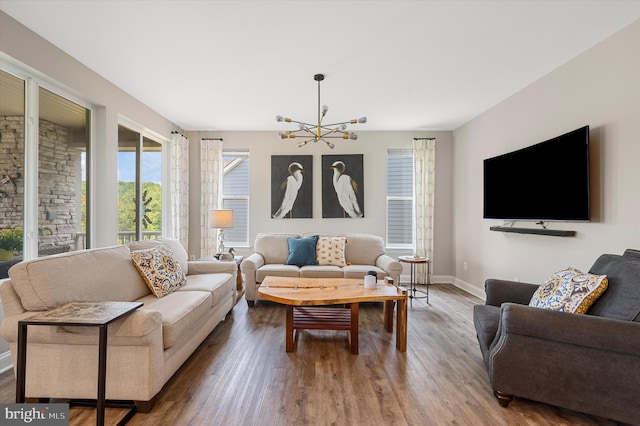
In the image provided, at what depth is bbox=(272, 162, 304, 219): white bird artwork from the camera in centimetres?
498

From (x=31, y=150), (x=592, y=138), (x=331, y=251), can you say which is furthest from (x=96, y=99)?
(x=592, y=138)

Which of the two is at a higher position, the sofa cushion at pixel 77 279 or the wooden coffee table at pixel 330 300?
the sofa cushion at pixel 77 279

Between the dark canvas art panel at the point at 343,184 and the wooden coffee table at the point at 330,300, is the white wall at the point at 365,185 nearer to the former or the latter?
the dark canvas art panel at the point at 343,184

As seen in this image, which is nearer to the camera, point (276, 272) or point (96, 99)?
point (96, 99)

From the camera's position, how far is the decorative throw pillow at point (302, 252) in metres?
4.08

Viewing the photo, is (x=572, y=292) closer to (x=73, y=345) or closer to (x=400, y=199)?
(x=73, y=345)

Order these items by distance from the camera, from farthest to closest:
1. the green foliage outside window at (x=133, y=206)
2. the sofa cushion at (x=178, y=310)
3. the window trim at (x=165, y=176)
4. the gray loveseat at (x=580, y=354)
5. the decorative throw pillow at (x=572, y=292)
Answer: the window trim at (x=165, y=176) → the green foliage outside window at (x=133, y=206) → the sofa cushion at (x=178, y=310) → the decorative throw pillow at (x=572, y=292) → the gray loveseat at (x=580, y=354)

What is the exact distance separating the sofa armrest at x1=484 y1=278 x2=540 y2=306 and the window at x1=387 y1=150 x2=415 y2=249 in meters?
2.64

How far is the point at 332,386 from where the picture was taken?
6.66ft

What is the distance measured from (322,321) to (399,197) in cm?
302

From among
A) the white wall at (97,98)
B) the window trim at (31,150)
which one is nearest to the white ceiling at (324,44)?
the white wall at (97,98)

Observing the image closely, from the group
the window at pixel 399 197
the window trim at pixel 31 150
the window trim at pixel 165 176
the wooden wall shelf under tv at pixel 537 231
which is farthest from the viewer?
the window at pixel 399 197

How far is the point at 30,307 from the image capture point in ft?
5.72

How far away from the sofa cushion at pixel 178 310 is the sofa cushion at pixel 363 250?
2241 millimetres
